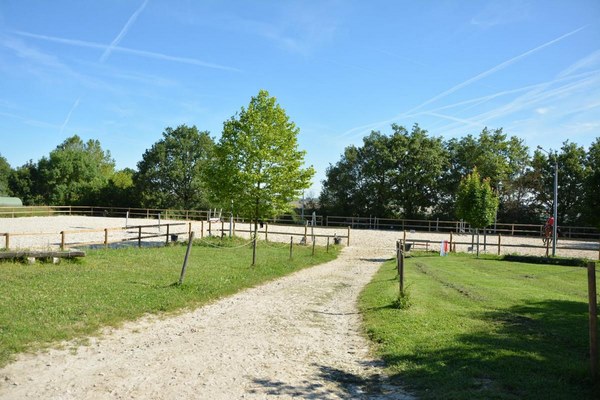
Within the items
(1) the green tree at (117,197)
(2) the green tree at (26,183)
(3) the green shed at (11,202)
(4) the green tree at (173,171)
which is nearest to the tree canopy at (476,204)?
(4) the green tree at (173,171)

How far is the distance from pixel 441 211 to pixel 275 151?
3805cm

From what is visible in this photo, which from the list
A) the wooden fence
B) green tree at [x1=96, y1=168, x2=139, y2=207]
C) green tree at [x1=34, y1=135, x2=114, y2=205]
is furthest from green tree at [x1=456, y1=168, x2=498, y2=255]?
green tree at [x1=34, y1=135, x2=114, y2=205]

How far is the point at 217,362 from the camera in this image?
654 cm

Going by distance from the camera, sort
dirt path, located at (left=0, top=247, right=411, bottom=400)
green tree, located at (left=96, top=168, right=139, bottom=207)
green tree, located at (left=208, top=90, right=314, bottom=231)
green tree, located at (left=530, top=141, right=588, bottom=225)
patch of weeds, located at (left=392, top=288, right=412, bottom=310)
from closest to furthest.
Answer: dirt path, located at (left=0, top=247, right=411, bottom=400), patch of weeds, located at (left=392, top=288, right=412, bottom=310), green tree, located at (left=208, top=90, right=314, bottom=231), green tree, located at (left=530, top=141, right=588, bottom=225), green tree, located at (left=96, top=168, right=139, bottom=207)

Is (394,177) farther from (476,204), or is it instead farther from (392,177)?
(476,204)

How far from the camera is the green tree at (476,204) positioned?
90.6 feet

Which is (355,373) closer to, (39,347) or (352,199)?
(39,347)

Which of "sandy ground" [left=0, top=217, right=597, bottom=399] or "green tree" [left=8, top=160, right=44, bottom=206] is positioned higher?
"green tree" [left=8, top=160, right=44, bottom=206]

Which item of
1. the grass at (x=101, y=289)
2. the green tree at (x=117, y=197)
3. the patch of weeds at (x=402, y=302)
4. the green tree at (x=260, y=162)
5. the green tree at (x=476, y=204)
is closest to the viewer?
the grass at (x=101, y=289)

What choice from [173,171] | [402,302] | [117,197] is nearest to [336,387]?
[402,302]

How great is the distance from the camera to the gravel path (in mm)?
5445

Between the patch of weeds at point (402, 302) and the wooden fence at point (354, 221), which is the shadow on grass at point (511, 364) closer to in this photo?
the patch of weeds at point (402, 302)

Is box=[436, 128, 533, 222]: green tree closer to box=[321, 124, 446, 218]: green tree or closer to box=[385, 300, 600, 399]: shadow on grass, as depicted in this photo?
box=[321, 124, 446, 218]: green tree

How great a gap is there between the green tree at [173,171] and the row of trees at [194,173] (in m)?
0.14
